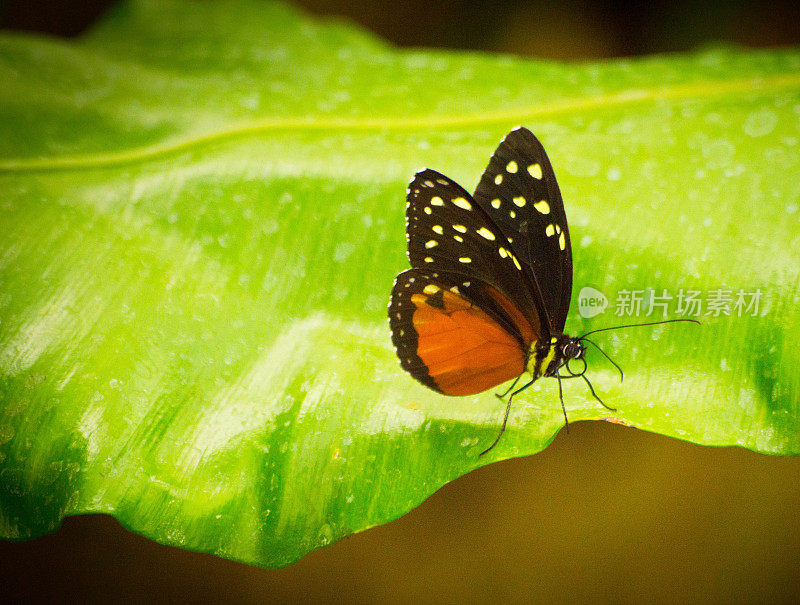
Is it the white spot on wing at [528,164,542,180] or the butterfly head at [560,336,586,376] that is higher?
the white spot on wing at [528,164,542,180]

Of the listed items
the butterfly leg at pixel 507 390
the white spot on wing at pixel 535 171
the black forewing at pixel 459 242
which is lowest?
the butterfly leg at pixel 507 390

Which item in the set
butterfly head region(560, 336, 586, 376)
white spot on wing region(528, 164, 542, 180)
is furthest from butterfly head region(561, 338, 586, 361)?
white spot on wing region(528, 164, 542, 180)

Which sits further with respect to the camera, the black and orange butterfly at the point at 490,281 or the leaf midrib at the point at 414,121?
the leaf midrib at the point at 414,121

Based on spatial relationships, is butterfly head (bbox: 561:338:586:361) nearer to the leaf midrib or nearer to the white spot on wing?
the white spot on wing

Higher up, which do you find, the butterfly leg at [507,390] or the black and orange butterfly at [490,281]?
the black and orange butterfly at [490,281]

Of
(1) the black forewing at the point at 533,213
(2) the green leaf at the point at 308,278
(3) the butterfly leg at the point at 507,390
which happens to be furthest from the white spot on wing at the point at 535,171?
(3) the butterfly leg at the point at 507,390

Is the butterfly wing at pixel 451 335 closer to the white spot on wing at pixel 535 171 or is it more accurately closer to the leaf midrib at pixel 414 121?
the white spot on wing at pixel 535 171

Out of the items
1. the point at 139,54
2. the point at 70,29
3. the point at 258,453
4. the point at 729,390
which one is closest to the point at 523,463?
the point at 729,390
